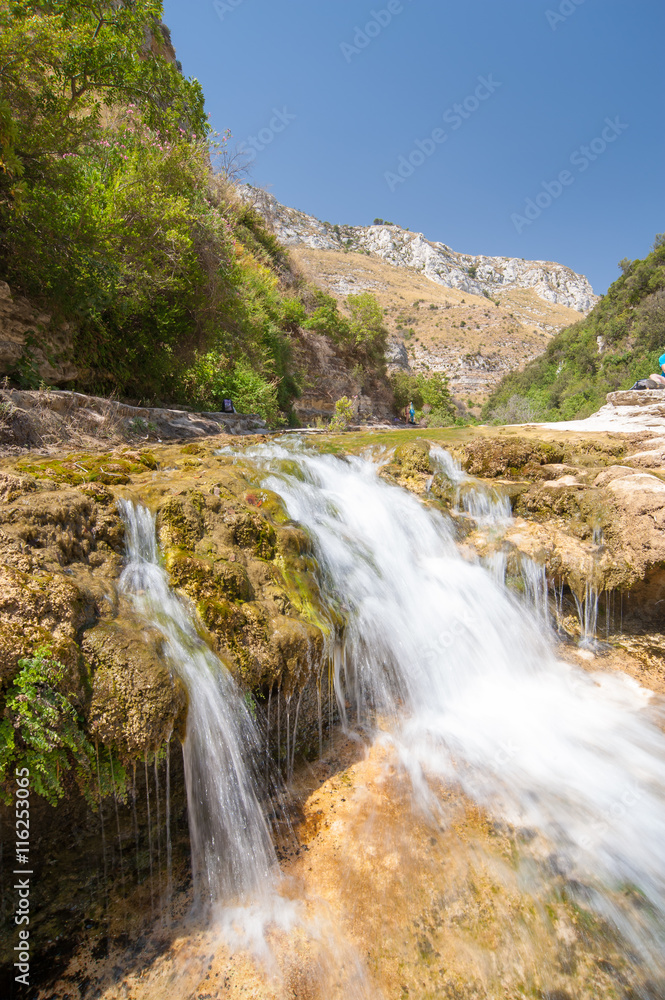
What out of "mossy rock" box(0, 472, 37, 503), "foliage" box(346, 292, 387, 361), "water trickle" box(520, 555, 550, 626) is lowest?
"water trickle" box(520, 555, 550, 626)

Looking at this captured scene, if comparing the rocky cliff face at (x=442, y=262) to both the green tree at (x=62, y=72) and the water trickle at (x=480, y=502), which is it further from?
the water trickle at (x=480, y=502)

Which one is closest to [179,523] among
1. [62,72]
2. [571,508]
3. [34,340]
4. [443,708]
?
[443,708]

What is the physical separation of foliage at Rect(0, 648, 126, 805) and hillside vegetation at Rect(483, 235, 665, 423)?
837 inches

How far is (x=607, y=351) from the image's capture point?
29.6 meters

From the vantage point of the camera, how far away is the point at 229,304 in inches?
381

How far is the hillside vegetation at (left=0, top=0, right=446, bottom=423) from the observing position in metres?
5.57

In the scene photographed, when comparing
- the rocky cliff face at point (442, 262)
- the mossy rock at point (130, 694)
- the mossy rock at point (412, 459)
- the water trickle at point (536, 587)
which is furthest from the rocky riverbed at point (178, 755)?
the rocky cliff face at point (442, 262)

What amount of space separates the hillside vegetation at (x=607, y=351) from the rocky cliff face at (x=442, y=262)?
194 feet

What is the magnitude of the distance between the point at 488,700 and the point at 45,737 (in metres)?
3.92

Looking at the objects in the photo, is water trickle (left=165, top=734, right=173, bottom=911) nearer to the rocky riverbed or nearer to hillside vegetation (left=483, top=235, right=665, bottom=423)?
the rocky riverbed

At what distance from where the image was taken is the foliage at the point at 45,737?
1.97 metres

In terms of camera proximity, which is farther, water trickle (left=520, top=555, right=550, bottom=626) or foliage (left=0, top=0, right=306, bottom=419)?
foliage (left=0, top=0, right=306, bottom=419)

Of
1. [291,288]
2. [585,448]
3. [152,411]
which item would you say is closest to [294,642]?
[152,411]
